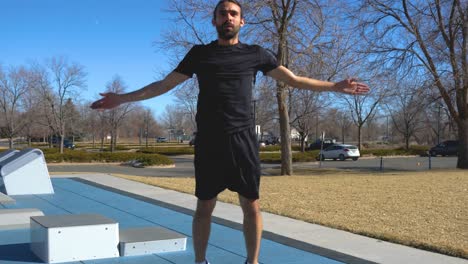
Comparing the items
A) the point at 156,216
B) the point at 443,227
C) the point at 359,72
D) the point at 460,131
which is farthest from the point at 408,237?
the point at 460,131

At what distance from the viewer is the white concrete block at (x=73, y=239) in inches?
192

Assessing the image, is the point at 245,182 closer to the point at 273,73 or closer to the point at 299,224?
the point at 273,73

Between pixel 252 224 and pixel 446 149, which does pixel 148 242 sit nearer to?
pixel 252 224

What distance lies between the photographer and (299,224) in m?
7.60

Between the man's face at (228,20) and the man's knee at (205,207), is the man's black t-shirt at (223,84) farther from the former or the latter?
the man's knee at (205,207)

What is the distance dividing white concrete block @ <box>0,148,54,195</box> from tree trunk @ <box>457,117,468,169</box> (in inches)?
814

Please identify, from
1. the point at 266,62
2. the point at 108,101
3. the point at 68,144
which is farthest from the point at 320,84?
the point at 68,144

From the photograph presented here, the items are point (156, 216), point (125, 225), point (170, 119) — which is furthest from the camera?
point (170, 119)

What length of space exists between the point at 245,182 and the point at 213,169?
24 cm

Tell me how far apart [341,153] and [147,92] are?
1535 inches

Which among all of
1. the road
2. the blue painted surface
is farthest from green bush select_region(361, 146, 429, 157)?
the blue painted surface

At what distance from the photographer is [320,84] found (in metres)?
3.82

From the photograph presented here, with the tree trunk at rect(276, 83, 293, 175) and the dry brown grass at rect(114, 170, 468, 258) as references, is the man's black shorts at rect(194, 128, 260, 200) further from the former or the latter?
the tree trunk at rect(276, 83, 293, 175)

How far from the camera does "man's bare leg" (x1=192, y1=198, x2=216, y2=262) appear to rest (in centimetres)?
374
